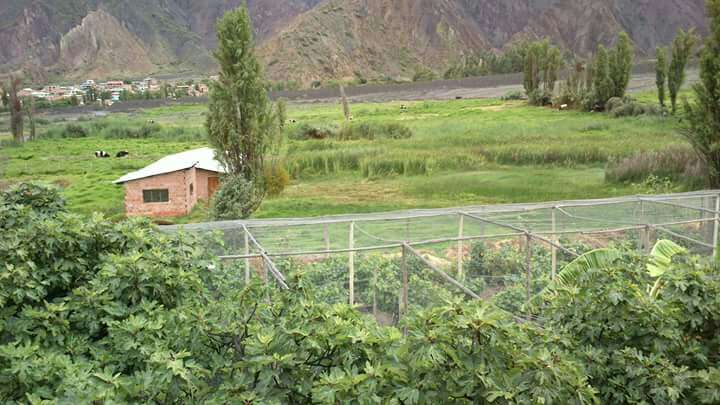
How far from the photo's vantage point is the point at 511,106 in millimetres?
52156

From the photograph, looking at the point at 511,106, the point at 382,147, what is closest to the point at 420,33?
the point at 511,106

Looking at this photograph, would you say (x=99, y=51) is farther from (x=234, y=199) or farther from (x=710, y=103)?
(x=710, y=103)

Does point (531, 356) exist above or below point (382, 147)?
above

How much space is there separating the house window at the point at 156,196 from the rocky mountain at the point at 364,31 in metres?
105

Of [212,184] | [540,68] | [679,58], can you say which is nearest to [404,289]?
[212,184]

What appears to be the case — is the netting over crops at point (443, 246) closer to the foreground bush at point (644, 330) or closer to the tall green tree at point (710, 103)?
the foreground bush at point (644, 330)

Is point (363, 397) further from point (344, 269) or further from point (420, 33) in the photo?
point (420, 33)

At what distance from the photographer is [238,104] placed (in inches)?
718

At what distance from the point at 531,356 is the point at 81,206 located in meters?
23.3

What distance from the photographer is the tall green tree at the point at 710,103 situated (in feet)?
49.6

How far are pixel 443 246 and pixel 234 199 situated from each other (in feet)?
33.6

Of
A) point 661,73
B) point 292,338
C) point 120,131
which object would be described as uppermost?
point 661,73

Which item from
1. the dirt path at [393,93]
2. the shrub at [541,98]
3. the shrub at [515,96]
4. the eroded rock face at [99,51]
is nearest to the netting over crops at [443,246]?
the shrub at [541,98]

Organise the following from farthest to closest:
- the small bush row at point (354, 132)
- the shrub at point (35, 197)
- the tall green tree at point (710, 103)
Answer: the small bush row at point (354, 132), the tall green tree at point (710, 103), the shrub at point (35, 197)
